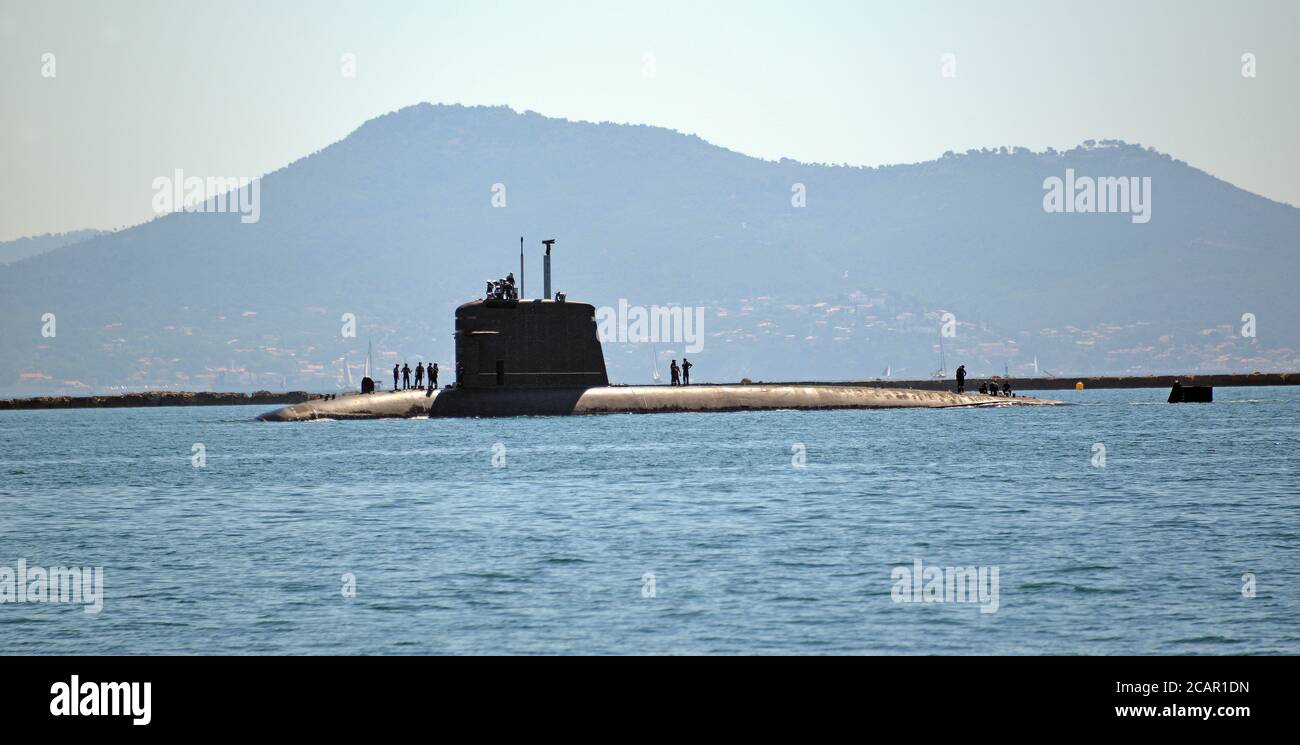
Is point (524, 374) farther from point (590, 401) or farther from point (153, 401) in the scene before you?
point (153, 401)

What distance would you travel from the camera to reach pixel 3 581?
21078 millimetres

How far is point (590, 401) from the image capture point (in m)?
56.6

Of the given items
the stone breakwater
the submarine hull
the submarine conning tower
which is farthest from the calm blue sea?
the stone breakwater

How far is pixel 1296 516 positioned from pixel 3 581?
22716mm

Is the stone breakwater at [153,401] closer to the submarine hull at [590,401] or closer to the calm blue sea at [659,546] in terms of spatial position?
the submarine hull at [590,401]

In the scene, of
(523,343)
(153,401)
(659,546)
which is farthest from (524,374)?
(153,401)

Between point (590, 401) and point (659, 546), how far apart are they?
1321 inches

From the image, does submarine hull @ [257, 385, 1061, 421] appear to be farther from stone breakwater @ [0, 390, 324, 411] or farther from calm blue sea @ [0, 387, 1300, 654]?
stone breakwater @ [0, 390, 324, 411]

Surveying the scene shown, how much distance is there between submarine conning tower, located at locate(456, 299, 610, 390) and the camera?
52938 mm

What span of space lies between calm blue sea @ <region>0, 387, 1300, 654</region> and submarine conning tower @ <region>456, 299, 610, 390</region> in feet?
17.9

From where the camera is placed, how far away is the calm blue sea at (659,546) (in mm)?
16078
